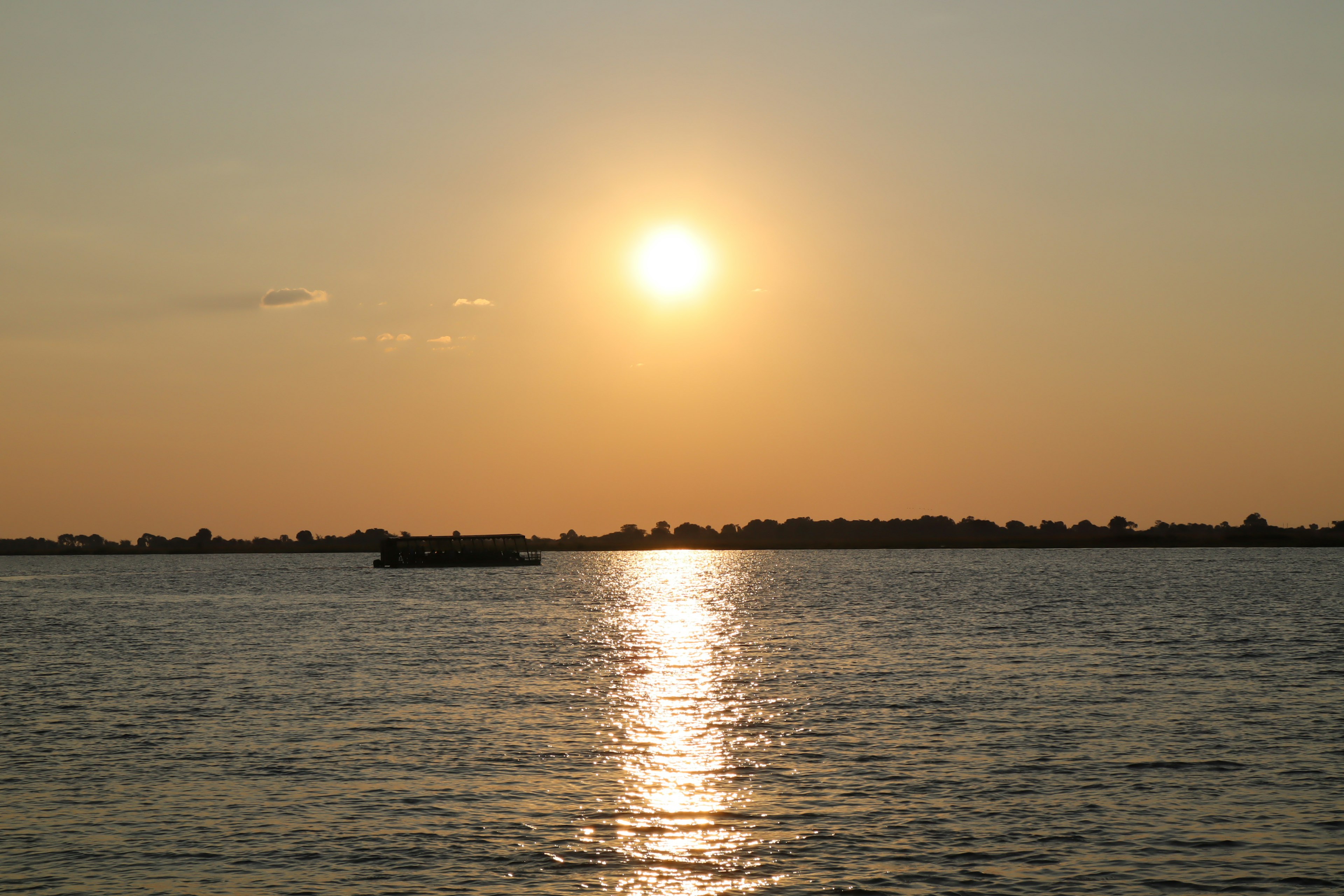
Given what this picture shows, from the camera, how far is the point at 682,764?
105ft

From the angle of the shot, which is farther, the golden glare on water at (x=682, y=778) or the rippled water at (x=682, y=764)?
the rippled water at (x=682, y=764)

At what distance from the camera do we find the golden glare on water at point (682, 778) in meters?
21.6

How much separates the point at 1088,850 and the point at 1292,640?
52.7 meters

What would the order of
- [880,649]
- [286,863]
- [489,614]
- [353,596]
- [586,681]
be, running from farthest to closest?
1. [353,596]
2. [489,614]
3. [880,649]
4. [586,681]
5. [286,863]

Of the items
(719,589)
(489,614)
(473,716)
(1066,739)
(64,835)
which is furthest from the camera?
(719,589)

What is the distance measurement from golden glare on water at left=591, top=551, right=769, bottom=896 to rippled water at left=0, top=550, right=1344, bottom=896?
Answer: 119 millimetres

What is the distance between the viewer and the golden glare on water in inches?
850

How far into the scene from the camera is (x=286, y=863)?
22.8 metres

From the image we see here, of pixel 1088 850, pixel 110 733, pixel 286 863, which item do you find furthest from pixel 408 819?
pixel 110 733

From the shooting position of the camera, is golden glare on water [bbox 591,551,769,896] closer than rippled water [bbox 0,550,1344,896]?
Yes

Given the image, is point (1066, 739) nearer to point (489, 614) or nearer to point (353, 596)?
point (489, 614)

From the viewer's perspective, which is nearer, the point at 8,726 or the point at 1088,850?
the point at 1088,850

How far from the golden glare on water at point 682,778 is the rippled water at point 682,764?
0.39ft

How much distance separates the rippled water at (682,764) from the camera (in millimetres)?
22219
